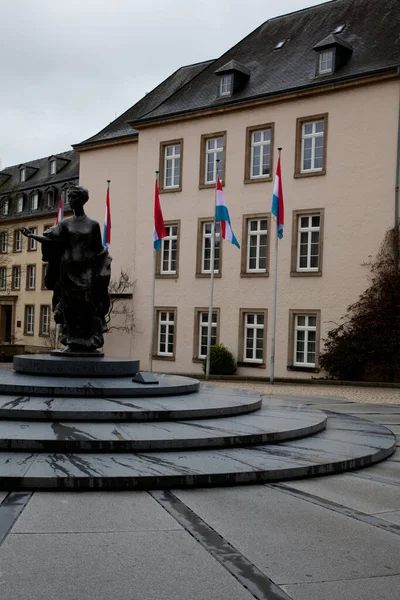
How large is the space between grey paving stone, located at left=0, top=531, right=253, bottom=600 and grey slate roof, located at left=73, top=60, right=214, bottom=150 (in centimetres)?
3112

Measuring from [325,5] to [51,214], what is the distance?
2420 centimetres

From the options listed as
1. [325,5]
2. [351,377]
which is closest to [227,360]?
[351,377]

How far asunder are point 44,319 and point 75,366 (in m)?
38.0

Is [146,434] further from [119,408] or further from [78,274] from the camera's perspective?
[78,274]

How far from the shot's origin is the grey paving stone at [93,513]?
5250 mm

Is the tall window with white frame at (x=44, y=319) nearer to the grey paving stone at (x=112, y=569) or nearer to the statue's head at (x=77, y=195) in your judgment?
the statue's head at (x=77, y=195)

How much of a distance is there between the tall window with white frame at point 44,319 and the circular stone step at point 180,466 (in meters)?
39.5

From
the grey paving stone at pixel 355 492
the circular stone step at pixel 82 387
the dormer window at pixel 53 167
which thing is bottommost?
the grey paving stone at pixel 355 492

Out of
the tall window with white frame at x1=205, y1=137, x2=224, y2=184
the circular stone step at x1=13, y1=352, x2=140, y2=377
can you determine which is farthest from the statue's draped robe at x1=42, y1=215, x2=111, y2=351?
the tall window with white frame at x1=205, y1=137, x2=224, y2=184

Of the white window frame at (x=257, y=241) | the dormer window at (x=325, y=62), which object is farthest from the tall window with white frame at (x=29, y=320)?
the dormer window at (x=325, y=62)

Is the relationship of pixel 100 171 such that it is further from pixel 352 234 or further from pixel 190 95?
pixel 352 234

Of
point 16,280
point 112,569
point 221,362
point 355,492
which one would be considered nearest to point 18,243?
point 16,280

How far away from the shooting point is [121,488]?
21.1ft

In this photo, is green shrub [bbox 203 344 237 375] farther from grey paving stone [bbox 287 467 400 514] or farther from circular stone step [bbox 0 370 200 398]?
grey paving stone [bbox 287 467 400 514]
